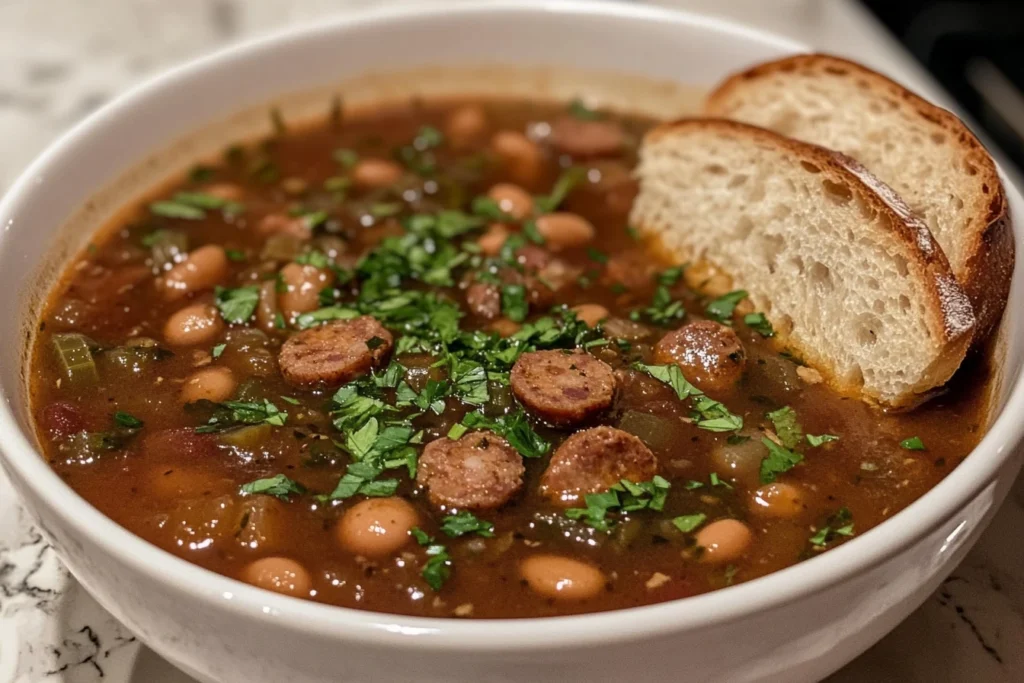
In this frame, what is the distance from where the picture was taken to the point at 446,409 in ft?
7.82

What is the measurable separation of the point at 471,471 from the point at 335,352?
0.53 metres

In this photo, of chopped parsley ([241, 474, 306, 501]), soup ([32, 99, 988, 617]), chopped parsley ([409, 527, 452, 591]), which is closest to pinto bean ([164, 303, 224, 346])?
soup ([32, 99, 988, 617])

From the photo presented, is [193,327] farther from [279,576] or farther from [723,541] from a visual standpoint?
[723,541]

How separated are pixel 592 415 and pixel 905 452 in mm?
692

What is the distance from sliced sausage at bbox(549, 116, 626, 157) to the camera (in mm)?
3455

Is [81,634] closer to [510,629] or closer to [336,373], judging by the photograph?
[336,373]

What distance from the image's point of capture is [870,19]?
470cm

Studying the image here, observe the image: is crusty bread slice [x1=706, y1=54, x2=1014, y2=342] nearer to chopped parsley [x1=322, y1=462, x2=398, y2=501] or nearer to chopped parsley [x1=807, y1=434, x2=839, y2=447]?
chopped parsley [x1=807, y1=434, x2=839, y2=447]

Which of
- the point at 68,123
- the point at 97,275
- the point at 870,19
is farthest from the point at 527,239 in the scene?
the point at 870,19

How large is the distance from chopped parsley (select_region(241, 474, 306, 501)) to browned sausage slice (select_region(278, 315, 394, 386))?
33cm

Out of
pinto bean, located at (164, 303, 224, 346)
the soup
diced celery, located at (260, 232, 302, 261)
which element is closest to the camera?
the soup

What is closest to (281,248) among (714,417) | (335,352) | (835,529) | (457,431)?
(335,352)

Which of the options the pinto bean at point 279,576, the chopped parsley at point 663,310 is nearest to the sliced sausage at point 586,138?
the chopped parsley at point 663,310

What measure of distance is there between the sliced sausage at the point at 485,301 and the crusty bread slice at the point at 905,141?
3.46ft
